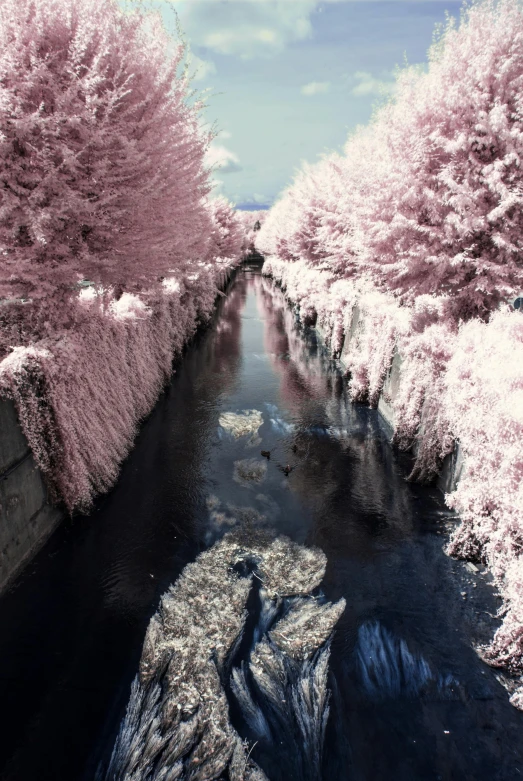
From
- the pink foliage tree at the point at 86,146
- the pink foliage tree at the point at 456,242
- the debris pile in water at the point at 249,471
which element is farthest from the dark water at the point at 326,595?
the pink foliage tree at the point at 86,146

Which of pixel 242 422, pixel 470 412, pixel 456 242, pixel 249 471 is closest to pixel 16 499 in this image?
pixel 249 471

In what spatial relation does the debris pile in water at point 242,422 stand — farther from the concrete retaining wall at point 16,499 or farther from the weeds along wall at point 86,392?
the concrete retaining wall at point 16,499

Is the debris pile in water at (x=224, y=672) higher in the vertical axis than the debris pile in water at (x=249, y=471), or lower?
higher

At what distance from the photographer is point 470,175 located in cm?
1059

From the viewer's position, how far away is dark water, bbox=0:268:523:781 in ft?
16.1

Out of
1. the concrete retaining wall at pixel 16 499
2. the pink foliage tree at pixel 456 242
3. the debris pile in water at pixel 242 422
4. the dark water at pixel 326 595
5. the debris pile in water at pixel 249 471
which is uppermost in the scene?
the pink foliage tree at pixel 456 242

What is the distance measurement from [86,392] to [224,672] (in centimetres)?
528

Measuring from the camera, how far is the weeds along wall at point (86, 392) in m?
7.16

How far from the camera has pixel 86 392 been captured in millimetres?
8688

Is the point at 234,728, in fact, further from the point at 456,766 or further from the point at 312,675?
the point at 456,766

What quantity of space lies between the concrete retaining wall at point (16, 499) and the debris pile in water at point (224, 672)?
2.26 meters

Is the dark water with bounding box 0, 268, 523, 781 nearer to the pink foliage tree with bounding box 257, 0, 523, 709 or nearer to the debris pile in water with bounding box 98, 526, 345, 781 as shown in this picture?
the debris pile in water with bounding box 98, 526, 345, 781

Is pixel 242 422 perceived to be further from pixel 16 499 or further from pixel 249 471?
pixel 16 499

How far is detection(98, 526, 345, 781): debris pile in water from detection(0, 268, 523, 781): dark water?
0.64ft
